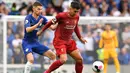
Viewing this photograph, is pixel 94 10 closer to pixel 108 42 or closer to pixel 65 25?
pixel 108 42

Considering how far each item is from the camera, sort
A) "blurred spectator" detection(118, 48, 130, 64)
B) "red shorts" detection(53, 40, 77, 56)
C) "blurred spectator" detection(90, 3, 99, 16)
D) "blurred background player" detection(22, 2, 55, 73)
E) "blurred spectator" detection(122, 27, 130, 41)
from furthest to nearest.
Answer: "blurred spectator" detection(90, 3, 99, 16), "blurred spectator" detection(122, 27, 130, 41), "blurred spectator" detection(118, 48, 130, 64), "blurred background player" detection(22, 2, 55, 73), "red shorts" detection(53, 40, 77, 56)

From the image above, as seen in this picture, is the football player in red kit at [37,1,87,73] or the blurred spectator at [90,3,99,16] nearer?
the football player in red kit at [37,1,87,73]

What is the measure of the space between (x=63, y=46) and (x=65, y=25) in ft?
1.75

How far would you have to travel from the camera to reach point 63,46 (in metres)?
14.3

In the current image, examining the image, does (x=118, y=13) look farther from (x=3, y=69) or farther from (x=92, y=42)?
(x=3, y=69)

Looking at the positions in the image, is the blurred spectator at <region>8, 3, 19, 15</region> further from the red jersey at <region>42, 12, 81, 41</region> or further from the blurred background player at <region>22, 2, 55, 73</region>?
the red jersey at <region>42, 12, 81, 41</region>

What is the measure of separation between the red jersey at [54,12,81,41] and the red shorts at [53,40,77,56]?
11 cm

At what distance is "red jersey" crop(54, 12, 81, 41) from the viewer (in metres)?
14.2

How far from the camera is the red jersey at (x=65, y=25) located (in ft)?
46.4

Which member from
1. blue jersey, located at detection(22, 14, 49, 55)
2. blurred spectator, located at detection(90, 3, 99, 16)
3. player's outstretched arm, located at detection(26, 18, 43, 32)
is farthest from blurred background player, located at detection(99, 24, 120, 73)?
player's outstretched arm, located at detection(26, 18, 43, 32)

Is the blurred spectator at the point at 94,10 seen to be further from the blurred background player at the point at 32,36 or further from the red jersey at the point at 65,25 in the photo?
the red jersey at the point at 65,25

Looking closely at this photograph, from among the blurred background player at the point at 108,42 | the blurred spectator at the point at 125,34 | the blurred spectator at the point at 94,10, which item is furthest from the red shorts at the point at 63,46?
the blurred spectator at the point at 94,10

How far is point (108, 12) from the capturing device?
22141 mm

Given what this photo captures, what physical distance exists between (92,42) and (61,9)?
346 centimetres
